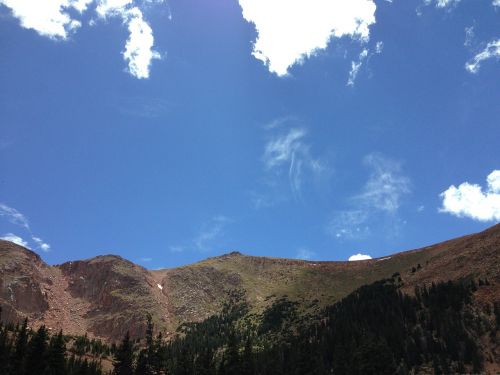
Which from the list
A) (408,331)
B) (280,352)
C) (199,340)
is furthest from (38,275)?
(408,331)

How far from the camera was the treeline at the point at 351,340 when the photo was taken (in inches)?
2859

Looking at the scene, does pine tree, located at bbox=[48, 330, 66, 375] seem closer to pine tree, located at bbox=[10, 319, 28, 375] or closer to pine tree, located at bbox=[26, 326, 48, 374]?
pine tree, located at bbox=[26, 326, 48, 374]

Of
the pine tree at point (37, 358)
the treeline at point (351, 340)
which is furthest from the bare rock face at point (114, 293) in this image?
the pine tree at point (37, 358)

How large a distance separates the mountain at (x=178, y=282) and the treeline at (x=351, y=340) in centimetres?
1126

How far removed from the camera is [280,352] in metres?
97.1

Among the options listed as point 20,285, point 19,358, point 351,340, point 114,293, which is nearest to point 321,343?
point 351,340

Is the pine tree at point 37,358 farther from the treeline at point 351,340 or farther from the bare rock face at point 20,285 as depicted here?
the bare rock face at point 20,285

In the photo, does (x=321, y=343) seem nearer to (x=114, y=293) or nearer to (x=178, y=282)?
(x=114, y=293)

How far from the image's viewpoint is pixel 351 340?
90625mm

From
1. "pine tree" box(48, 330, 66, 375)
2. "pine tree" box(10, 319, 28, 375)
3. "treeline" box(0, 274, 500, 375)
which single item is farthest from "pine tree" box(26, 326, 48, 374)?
"pine tree" box(10, 319, 28, 375)

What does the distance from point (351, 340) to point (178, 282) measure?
98777mm

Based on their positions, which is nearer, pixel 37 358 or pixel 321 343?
pixel 37 358

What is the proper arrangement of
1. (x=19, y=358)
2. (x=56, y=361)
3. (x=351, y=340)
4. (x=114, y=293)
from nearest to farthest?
(x=56, y=361), (x=19, y=358), (x=351, y=340), (x=114, y=293)

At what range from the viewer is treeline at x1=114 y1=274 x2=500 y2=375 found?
2859 inches
